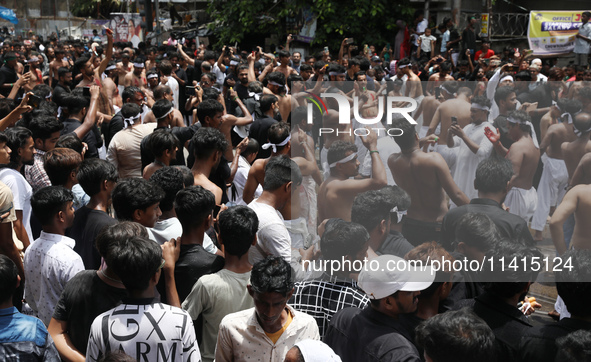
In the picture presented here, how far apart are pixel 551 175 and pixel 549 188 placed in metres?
0.09

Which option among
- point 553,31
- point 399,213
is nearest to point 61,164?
point 399,213

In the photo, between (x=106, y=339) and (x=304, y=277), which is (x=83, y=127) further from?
(x=106, y=339)

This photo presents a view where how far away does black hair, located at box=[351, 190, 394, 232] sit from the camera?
3.48 m

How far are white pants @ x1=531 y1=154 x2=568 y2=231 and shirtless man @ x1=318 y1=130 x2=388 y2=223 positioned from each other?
1113mm

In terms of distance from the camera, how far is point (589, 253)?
2926 mm

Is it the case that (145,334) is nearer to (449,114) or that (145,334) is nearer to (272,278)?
(272,278)

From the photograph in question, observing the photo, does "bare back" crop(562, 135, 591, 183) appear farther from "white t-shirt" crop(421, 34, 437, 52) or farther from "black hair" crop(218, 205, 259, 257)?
"white t-shirt" crop(421, 34, 437, 52)

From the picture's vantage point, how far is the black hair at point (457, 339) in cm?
223

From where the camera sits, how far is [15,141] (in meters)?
4.34

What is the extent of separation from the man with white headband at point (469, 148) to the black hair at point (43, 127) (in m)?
3.17

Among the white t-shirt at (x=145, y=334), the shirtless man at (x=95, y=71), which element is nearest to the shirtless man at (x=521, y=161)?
the white t-shirt at (x=145, y=334)

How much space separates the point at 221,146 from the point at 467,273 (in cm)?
209

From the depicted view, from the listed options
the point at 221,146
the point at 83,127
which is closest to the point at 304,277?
the point at 221,146

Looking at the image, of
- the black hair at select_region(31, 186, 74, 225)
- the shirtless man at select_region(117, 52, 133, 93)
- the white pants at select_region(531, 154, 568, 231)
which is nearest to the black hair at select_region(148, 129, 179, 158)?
the black hair at select_region(31, 186, 74, 225)
